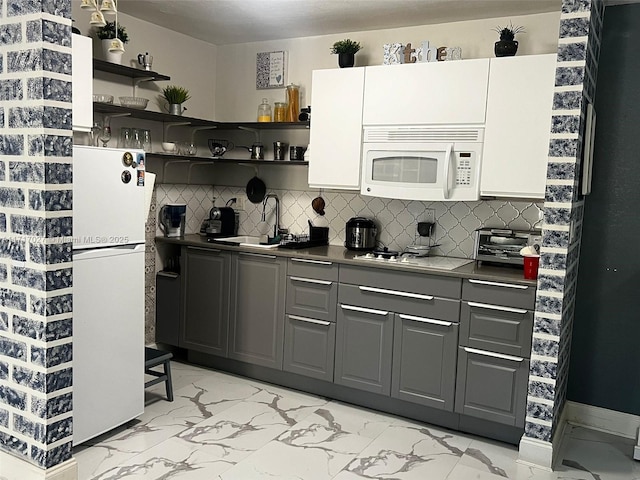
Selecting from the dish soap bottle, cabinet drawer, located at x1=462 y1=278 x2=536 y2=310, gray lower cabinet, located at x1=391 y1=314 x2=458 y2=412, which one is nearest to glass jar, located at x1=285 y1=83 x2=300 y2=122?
the dish soap bottle

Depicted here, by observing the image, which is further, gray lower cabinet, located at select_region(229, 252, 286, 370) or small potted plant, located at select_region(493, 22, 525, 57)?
gray lower cabinet, located at select_region(229, 252, 286, 370)

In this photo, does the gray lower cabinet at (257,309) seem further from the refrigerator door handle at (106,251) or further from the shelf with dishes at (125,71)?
the shelf with dishes at (125,71)

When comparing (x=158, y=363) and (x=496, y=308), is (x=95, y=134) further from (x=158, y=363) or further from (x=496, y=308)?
(x=496, y=308)

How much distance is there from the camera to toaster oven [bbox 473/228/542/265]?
357 centimetres

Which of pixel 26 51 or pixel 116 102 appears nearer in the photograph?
pixel 26 51

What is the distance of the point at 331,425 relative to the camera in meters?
3.50

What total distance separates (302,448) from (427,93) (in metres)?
2.25

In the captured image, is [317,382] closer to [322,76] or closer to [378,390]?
[378,390]

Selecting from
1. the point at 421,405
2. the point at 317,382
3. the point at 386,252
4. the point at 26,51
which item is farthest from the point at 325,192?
the point at 26,51

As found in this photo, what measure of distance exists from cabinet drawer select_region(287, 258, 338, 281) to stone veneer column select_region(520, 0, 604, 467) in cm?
131

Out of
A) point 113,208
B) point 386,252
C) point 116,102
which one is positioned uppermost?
point 116,102

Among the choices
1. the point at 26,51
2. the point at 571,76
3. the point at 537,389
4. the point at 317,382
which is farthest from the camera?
the point at 317,382

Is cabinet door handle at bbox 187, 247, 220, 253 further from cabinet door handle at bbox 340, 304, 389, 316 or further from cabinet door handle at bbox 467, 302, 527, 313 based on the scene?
cabinet door handle at bbox 467, 302, 527, 313

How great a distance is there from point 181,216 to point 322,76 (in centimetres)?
160
